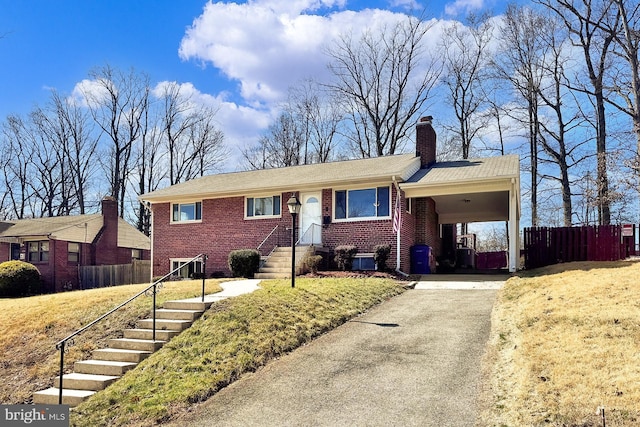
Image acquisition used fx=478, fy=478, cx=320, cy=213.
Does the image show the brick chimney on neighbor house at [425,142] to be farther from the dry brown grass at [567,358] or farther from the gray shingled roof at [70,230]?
the gray shingled roof at [70,230]

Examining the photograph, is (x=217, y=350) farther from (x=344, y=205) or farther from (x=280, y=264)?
(x=344, y=205)

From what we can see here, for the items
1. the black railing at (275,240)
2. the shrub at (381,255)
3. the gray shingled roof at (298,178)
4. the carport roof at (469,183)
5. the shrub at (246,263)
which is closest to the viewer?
the carport roof at (469,183)

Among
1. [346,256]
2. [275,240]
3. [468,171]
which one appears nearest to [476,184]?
[468,171]

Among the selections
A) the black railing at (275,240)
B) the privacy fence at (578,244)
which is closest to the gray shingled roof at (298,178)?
the black railing at (275,240)

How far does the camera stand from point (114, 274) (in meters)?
25.0

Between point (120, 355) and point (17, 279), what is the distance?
14571mm

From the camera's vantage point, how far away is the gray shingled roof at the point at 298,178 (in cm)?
1712

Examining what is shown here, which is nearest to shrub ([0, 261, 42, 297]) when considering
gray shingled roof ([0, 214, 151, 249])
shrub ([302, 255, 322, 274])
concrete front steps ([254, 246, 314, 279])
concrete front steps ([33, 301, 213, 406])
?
gray shingled roof ([0, 214, 151, 249])

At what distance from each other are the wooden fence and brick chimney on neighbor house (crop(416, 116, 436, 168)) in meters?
15.6

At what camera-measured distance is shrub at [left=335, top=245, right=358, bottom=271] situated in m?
16.3

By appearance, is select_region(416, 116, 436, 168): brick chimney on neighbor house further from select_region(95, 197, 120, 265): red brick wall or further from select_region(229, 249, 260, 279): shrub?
select_region(95, 197, 120, 265): red brick wall

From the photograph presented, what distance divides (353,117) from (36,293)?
23.7m

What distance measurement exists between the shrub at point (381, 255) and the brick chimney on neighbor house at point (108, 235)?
63.3 feet

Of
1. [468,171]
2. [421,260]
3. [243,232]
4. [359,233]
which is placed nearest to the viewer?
[468,171]
